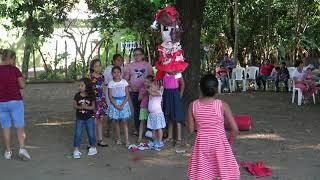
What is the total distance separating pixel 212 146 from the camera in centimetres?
524

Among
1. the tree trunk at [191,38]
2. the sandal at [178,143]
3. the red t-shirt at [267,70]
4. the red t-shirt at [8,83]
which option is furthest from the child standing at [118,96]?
the red t-shirt at [267,70]

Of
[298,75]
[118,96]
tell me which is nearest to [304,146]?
[118,96]

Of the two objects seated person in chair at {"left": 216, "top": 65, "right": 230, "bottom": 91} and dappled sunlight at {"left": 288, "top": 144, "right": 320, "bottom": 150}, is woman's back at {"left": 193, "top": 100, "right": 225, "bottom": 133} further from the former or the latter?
seated person in chair at {"left": 216, "top": 65, "right": 230, "bottom": 91}

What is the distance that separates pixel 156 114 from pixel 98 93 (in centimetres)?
104

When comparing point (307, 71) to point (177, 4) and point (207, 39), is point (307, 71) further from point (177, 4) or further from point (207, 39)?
point (207, 39)

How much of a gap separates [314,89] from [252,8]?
1130 centimetres

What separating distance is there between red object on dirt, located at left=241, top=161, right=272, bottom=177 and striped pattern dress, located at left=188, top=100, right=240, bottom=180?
1.83 m

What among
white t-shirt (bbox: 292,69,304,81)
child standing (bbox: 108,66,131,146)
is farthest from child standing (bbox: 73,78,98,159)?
white t-shirt (bbox: 292,69,304,81)

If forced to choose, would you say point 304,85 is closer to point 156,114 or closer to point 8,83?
point 156,114

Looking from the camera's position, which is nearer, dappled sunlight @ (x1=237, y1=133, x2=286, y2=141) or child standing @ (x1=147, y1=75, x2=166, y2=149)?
child standing @ (x1=147, y1=75, x2=166, y2=149)

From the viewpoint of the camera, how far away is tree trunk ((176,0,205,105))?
9586 millimetres

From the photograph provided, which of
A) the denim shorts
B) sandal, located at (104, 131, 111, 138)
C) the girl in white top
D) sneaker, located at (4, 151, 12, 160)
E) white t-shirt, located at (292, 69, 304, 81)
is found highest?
white t-shirt, located at (292, 69, 304, 81)

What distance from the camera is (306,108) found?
13.6 m

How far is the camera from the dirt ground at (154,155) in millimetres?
7137
